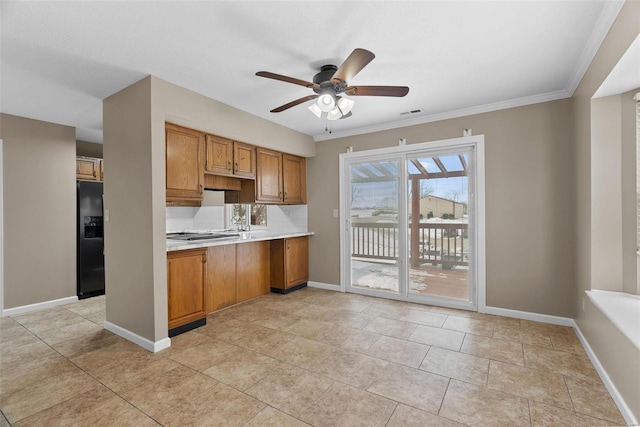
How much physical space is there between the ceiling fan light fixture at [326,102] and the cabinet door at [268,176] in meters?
1.90

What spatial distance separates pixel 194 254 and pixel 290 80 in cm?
204

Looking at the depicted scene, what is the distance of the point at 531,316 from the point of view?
10.9ft

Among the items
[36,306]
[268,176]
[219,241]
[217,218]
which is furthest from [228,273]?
[36,306]

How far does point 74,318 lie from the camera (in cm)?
358

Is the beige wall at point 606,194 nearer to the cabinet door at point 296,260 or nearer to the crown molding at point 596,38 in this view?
the crown molding at point 596,38

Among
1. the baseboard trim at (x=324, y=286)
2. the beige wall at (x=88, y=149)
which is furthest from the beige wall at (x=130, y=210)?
the baseboard trim at (x=324, y=286)

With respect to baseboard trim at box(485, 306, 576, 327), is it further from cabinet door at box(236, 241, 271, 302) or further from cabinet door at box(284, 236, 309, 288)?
cabinet door at box(236, 241, 271, 302)

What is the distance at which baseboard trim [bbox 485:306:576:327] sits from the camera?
10.4 feet

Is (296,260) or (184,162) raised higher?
(184,162)

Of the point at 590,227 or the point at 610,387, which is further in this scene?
the point at 590,227

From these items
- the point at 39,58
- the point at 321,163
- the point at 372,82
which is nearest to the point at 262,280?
the point at 321,163

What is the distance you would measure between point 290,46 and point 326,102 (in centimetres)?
48

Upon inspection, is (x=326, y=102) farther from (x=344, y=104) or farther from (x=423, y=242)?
(x=423, y=242)

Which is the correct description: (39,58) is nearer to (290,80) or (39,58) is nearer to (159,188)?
(159,188)
